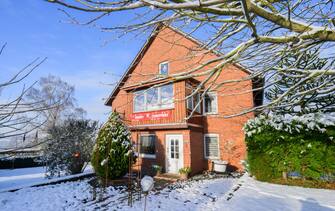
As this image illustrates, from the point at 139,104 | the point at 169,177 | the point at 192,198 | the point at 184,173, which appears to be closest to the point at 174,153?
the point at 169,177

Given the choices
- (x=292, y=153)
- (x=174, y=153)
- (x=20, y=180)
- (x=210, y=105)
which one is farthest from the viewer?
(x=210, y=105)

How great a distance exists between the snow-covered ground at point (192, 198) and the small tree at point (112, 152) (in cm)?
106

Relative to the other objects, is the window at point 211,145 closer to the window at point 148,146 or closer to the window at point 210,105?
the window at point 210,105

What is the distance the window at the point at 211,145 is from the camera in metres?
13.4

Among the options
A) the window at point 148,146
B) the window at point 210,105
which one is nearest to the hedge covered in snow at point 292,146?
the window at point 210,105

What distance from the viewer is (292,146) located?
306 inches

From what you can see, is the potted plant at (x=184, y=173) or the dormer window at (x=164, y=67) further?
the dormer window at (x=164, y=67)

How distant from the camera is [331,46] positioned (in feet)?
13.1

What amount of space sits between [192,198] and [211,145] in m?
6.53

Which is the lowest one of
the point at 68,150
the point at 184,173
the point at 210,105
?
the point at 184,173

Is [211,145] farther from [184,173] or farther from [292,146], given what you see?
[292,146]

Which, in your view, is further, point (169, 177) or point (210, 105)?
point (210, 105)

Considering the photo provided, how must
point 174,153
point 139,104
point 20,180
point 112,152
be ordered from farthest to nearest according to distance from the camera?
point 139,104, point 174,153, point 20,180, point 112,152

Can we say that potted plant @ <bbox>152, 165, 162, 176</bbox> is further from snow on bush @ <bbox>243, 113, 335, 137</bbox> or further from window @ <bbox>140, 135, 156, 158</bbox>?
snow on bush @ <bbox>243, 113, 335, 137</bbox>
